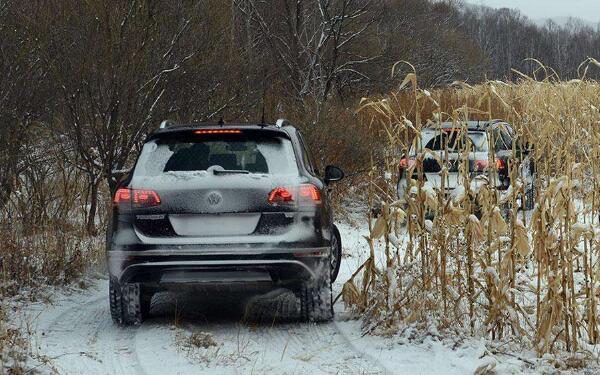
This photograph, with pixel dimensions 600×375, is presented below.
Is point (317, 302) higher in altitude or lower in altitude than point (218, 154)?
lower

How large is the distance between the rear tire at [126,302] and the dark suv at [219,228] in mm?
176

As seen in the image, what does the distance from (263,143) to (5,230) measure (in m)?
3.33

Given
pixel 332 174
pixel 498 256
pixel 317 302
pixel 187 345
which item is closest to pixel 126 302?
pixel 187 345

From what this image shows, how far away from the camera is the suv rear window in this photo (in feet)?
21.9

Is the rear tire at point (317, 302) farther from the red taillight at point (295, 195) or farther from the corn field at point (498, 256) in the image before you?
the red taillight at point (295, 195)

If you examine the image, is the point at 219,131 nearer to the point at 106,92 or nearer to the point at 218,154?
the point at 218,154

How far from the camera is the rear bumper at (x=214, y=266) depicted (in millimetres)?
6340

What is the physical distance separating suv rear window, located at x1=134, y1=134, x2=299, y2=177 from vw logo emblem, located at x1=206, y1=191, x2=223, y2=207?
300 mm

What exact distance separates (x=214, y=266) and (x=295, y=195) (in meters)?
0.75

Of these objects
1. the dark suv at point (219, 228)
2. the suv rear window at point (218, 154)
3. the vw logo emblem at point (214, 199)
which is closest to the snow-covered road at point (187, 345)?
the dark suv at point (219, 228)

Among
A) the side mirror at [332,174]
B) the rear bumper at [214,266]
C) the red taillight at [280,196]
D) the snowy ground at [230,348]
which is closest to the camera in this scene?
the snowy ground at [230,348]

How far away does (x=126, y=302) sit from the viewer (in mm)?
6801

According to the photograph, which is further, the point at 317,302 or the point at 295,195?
the point at 317,302

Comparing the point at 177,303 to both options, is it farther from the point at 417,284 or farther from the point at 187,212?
the point at 417,284
